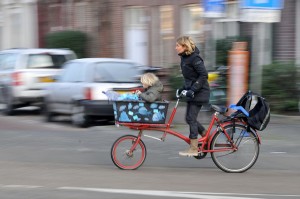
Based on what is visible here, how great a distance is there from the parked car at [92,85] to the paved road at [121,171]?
1.57 feet

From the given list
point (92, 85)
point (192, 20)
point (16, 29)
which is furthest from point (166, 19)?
point (16, 29)

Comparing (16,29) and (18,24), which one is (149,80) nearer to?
(18,24)

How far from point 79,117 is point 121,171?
4.92 metres

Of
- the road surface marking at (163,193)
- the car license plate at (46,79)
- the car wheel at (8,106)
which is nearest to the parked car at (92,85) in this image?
the car license plate at (46,79)

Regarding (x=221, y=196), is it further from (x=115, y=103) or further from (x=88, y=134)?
(x=88, y=134)

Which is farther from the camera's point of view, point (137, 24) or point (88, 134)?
point (137, 24)

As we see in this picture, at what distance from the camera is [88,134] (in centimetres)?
1291

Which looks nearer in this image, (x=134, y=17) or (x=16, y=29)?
(x=134, y=17)

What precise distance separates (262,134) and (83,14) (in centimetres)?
1359

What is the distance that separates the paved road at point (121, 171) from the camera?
7.69 meters

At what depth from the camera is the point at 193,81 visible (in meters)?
8.91

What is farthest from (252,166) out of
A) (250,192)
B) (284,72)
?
(284,72)

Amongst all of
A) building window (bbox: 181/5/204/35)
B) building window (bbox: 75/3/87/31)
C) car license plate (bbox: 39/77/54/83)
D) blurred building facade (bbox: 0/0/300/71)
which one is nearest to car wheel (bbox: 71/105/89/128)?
car license plate (bbox: 39/77/54/83)

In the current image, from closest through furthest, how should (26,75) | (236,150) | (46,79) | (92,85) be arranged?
(236,150)
(92,85)
(26,75)
(46,79)
